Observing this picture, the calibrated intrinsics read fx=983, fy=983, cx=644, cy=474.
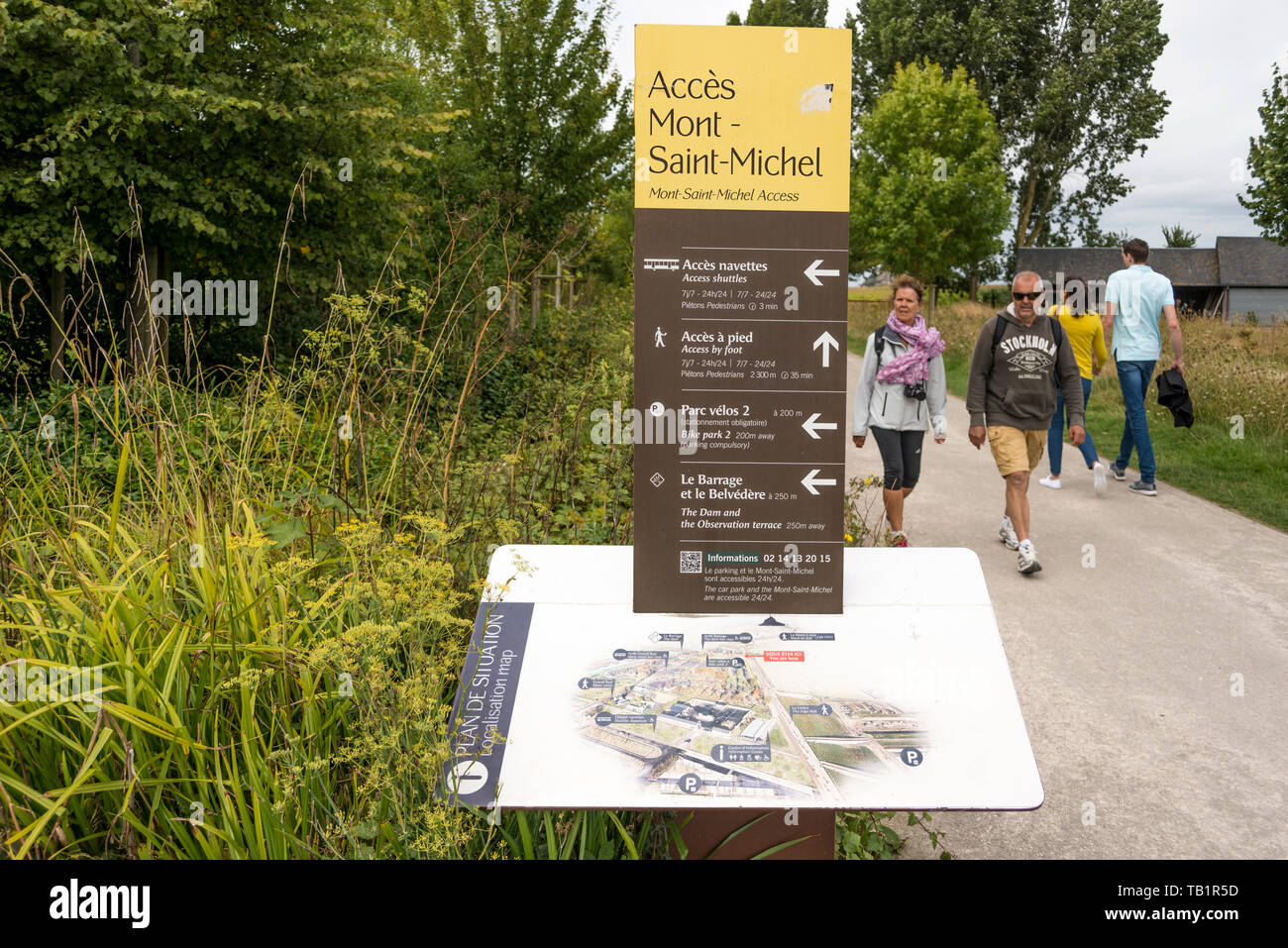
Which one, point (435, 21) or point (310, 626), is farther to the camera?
point (435, 21)

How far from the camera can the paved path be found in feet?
12.2

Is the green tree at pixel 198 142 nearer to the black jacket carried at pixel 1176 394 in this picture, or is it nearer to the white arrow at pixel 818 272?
the white arrow at pixel 818 272

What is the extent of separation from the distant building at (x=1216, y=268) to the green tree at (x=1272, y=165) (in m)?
24.9

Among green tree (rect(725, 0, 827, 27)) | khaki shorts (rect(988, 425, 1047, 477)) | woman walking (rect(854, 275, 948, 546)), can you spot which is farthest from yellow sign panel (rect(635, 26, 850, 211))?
green tree (rect(725, 0, 827, 27))

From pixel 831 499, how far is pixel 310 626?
1766 millimetres

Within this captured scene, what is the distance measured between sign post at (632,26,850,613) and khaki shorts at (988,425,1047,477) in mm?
4059

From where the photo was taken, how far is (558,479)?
6066 millimetres

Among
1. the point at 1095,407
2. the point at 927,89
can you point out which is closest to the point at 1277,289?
the point at 927,89

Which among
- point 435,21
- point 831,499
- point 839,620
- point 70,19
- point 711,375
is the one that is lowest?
point 839,620

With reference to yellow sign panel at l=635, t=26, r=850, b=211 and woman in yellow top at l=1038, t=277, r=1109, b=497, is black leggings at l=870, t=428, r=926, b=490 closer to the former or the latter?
woman in yellow top at l=1038, t=277, r=1109, b=497

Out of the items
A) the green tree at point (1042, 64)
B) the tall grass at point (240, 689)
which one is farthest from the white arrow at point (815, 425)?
the green tree at point (1042, 64)

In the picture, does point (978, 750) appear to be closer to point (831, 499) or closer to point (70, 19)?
point (831, 499)

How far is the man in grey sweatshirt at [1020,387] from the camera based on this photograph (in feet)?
22.2

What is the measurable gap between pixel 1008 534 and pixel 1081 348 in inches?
95.8
